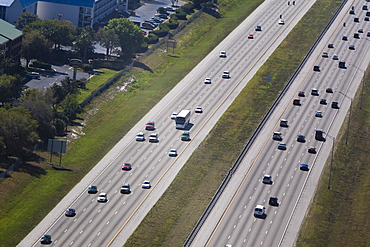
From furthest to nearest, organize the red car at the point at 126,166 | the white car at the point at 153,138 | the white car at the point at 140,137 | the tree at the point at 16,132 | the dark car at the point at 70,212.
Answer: the white car at the point at 140,137 < the white car at the point at 153,138 < the red car at the point at 126,166 < the tree at the point at 16,132 < the dark car at the point at 70,212

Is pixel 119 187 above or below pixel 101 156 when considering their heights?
above

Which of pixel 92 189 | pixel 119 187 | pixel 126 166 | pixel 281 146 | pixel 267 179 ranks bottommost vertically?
pixel 126 166

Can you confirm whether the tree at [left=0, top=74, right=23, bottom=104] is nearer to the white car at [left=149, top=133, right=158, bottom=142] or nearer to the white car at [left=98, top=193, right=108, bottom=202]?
the white car at [left=149, top=133, right=158, bottom=142]

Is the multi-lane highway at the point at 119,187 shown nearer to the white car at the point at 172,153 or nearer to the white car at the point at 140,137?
the white car at the point at 172,153

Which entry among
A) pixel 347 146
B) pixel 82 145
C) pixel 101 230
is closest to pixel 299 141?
pixel 347 146

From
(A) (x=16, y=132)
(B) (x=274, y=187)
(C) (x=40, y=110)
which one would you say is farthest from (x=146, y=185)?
(C) (x=40, y=110)

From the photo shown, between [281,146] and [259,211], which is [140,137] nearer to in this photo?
[281,146]

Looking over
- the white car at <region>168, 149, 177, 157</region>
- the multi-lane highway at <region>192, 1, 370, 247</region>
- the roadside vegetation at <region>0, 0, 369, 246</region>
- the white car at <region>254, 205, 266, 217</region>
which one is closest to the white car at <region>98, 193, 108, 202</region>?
the roadside vegetation at <region>0, 0, 369, 246</region>

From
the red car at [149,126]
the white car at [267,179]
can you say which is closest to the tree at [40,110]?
the red car at [149,126]
